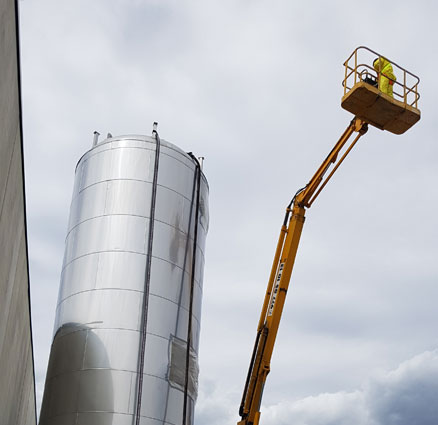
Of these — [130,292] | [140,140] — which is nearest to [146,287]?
[130,292]

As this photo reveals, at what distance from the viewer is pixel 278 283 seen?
52.9ft

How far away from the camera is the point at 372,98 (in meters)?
15.5

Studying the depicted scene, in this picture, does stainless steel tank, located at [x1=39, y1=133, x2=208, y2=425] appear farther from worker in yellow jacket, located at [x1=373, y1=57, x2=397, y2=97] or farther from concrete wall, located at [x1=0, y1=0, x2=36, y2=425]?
worker in yellow jacket, located at [x1=373, y1=57, x2=397, y2=97]

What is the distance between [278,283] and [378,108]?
16.3ft

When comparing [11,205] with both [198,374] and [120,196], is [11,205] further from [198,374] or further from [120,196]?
[198,374]

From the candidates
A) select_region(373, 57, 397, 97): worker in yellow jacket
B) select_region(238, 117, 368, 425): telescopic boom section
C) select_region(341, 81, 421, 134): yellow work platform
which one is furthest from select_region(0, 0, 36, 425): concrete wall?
select_region(373, 57, 397, 97): worker in yellow jacket

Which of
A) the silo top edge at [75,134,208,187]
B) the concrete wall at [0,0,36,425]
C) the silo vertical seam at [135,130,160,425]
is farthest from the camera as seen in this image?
the silo top edge at [75,134,208,187]

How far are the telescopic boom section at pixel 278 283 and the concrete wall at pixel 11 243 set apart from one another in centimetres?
527

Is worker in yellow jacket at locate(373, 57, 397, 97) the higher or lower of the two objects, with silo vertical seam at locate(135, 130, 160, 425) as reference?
higher

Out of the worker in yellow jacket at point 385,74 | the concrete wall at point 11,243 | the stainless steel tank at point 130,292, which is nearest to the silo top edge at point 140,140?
the stainless steel tank at point 130,292

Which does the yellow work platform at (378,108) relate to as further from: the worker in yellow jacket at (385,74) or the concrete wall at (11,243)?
the concrete wall at (11,243)

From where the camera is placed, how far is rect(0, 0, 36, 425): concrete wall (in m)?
6.85

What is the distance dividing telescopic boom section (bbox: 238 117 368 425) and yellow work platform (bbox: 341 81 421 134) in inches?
14.5

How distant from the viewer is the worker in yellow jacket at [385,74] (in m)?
15.9
